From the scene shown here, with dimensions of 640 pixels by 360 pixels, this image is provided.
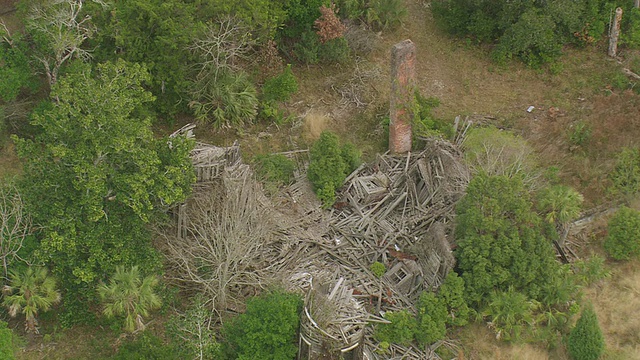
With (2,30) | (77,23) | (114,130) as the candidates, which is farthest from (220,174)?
(2,30)

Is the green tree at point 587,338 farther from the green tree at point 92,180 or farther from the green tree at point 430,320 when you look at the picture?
the green tree at point 92,180

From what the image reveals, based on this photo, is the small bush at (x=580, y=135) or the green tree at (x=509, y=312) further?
the small bush at (x=580, y=135)

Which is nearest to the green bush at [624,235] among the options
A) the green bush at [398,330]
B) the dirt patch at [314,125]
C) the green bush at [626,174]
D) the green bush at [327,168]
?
the green bush at [626,174]

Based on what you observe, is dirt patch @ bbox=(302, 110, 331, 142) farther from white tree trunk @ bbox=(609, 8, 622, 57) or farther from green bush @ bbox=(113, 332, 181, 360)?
white tree trunk @ bbox=(609, 8, 622, 57)

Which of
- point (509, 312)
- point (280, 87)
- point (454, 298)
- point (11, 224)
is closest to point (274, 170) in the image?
point (280, 87)

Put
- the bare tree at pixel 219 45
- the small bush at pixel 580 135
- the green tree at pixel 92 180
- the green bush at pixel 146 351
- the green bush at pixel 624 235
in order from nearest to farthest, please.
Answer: the green bush at pixel 146 351, the green tree at pixel 92 180, the green bush at pixel 624 235, the bare tree at pixel 219 45, the small bush at pixel 580 135

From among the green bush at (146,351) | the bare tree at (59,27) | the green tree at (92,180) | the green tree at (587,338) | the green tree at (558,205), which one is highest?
the bare tree at (59,27)

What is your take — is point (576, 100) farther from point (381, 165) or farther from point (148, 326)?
point (148, 326)
